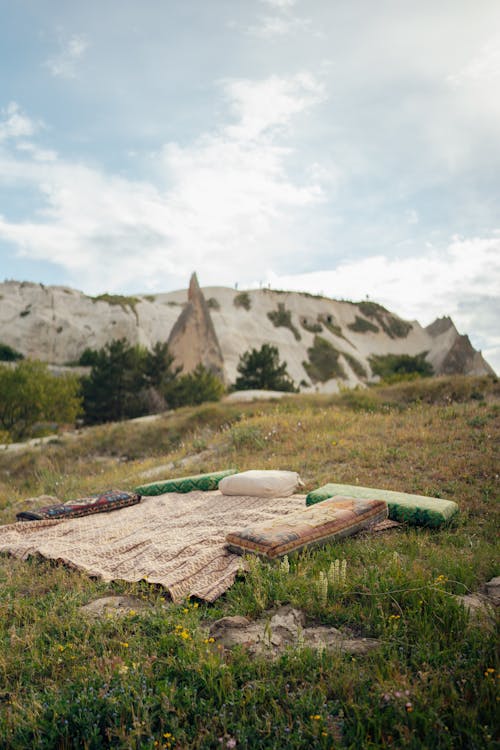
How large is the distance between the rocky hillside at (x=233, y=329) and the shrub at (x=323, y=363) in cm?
11

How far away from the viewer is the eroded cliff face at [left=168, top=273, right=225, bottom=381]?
38.2 m

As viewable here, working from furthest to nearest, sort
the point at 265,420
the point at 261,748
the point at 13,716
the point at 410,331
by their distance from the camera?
the point at 410,331 < the point at 265,420 < the point at 13,716 < the point at 261,748

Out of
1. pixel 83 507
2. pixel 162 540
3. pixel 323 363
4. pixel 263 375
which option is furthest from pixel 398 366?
pixel 162 540

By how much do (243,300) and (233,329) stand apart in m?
9.30

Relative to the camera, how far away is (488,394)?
16625mm

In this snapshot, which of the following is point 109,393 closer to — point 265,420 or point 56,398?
point 56,398

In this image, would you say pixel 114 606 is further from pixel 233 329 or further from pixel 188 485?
pixel 233 329

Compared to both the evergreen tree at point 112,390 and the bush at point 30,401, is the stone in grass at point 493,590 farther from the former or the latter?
the evergreen tree at point 112,390

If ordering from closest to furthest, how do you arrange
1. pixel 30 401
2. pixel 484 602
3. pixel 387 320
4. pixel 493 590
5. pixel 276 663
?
pixel 276 663, pixel 484 602, pixel 493 590, pixel 30 401, pixel 387 320

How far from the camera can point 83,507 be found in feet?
25.0

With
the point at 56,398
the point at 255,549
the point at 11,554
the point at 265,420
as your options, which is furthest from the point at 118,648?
the point at 56,398

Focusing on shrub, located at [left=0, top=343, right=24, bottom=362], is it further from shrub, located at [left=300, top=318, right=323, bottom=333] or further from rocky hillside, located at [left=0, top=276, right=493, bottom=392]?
shrub, located at [left=300, top=318, right=323, bottom=333]

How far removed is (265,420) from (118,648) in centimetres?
959

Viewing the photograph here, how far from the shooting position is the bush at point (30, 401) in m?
23.7
